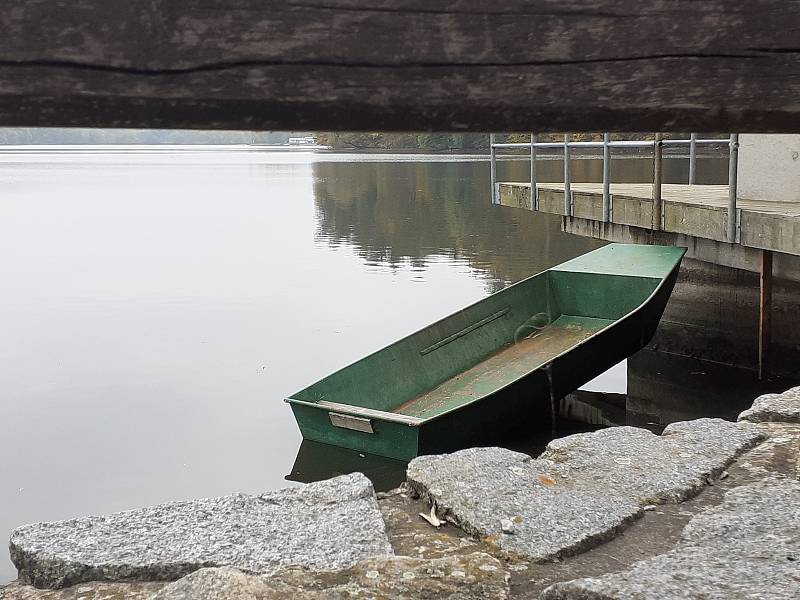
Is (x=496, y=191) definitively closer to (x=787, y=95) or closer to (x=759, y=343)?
(x=759, y=343)

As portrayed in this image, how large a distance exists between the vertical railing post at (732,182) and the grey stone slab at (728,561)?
5191 millimetres

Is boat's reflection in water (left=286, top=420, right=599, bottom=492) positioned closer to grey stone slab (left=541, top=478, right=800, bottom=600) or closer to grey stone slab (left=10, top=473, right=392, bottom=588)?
grey stone slab (left=10, top=473, right=392, bottom=588)

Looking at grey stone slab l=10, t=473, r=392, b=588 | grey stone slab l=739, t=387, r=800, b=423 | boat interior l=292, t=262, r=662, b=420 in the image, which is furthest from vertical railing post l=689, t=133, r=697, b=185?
grey stone slab l=10, t=473, r=392, b=588

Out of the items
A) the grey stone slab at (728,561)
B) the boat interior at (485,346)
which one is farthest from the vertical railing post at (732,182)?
the grey stone slab at (728,561)

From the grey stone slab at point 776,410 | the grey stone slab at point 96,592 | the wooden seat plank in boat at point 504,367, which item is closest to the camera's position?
the grey stone slab at point 96,592

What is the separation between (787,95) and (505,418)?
6167 mm

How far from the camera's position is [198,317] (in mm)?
14086

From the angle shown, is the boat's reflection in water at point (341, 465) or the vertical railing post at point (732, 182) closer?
the boat's reflection in water at point (341, 465)

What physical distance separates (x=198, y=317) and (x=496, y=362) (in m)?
6.66

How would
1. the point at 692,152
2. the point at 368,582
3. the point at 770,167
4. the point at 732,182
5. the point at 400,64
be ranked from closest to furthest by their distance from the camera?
the point at 400,64
the point at 368,582
the point at 732,182
the point at 770,167
the point at 692,152

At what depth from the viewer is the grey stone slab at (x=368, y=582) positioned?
236 cm

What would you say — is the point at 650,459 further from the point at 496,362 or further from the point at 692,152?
the point at 692,152

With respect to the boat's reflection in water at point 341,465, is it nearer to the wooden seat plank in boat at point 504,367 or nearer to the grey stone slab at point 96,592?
the wooden seat plank in boat at point 504,367

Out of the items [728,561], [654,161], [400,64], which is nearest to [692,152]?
[654,161]
